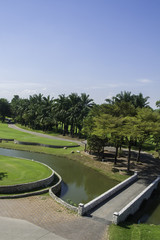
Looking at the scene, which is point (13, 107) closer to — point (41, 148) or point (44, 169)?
point (41, 148)

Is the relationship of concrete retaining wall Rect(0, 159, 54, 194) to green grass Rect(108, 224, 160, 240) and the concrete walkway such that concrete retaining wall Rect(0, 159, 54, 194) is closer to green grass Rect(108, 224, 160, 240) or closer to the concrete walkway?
the concrete walkway

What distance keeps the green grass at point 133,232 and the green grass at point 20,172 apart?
12727 millimetres

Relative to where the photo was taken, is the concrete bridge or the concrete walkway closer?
the concrete walkway

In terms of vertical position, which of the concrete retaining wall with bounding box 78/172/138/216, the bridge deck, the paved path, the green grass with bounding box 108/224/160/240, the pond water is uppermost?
the concrete retaining wall with bounding box 78/172/138/216

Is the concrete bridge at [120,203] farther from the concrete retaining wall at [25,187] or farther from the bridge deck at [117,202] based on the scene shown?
the concrete retaining wall at [25,187]

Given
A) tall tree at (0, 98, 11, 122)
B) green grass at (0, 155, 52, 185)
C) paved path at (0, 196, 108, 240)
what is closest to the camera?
paved path at (0, 196, 108, 240)

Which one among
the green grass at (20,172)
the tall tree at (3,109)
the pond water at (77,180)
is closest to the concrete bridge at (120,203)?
the pond water at (77,180)

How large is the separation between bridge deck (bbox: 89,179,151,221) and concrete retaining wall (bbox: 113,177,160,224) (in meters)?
0.84

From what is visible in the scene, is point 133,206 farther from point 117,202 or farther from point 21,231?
point 21,231

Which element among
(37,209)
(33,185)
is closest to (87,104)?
(33,185)

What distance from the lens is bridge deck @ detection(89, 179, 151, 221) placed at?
64.6ft

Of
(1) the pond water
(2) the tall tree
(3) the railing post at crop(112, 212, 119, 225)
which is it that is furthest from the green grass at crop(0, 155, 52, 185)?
(2) the tall tree

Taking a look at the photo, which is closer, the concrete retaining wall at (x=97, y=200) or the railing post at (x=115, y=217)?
the railing post at (x=115, y=217)

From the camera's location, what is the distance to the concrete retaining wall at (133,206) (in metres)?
18.4
